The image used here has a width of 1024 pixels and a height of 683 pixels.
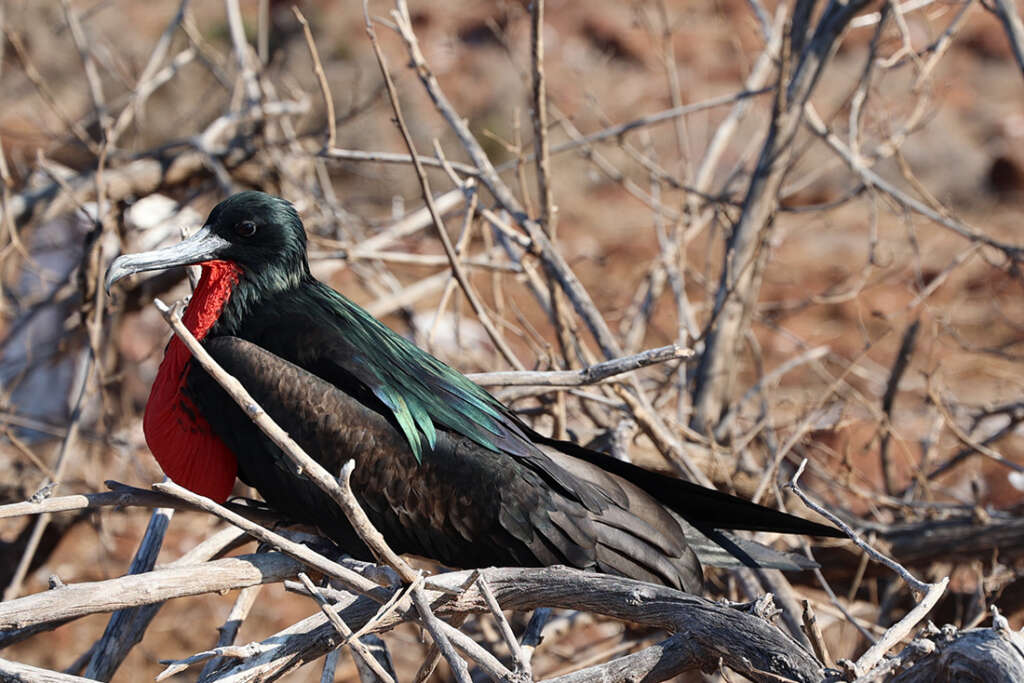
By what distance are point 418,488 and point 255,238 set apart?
67cm

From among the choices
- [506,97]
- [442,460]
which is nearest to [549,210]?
[442,460]

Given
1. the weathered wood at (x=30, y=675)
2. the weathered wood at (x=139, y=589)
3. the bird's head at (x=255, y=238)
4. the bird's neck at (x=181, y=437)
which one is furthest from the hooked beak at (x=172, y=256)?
the weathered wood at (x=30, y=675)

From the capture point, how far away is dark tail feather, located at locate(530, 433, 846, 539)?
2.33 m

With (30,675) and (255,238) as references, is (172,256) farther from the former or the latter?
(30,675)

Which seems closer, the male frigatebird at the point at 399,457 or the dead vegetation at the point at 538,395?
the dead vegetation at the point at 538,395

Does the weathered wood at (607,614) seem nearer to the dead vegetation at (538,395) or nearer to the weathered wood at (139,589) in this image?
the dead vegetation at (538,395)

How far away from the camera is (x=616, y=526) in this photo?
2.26 metres

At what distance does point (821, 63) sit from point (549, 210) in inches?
42.3

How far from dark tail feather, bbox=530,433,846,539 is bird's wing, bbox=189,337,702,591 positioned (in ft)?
0.48

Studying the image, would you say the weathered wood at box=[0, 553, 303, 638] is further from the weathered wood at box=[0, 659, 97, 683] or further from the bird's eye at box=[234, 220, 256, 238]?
the bird's eye at box=[234, 220, 256, 238]

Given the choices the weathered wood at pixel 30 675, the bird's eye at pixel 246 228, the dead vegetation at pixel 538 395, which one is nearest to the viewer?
the weathered wood at pixel 30 675

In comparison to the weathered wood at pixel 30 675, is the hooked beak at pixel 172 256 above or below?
above

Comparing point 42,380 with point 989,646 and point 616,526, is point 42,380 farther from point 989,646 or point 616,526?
point 989,646

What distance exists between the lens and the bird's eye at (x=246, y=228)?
8.00 ft
